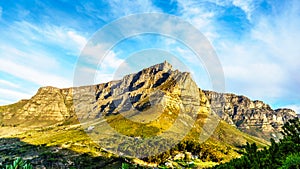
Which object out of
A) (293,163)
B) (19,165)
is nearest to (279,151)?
(293,163)

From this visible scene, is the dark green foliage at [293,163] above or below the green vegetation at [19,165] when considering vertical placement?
below

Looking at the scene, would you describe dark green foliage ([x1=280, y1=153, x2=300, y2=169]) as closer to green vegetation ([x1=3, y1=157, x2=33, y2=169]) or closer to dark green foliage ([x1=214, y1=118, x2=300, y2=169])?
dark green foliage ([x1=214, y1=118, x2=300, y2=169])

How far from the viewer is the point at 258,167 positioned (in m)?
19.5

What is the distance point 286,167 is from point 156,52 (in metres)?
26.7

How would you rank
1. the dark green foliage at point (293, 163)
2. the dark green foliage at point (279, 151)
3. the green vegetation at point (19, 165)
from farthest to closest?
the dark green foliage at point (279, 151), the dark green foliage at point (293, 163), the green vegetation at point (19, 165)

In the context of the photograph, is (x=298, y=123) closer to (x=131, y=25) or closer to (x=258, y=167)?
(x=258, y=167)

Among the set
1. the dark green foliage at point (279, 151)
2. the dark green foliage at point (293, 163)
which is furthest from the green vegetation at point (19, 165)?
the dark green foliage at point (279, 151)

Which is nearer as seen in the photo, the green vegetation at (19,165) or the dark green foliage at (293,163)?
the green vegetation at (19,165)

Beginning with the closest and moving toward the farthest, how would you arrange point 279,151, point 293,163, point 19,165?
point 19,165, point 293,163, point 279,151

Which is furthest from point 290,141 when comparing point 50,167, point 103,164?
point 50,167

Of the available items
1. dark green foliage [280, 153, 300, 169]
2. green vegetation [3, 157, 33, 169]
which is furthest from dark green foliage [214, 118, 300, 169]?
green vegetation [3, 157, 33, 169]

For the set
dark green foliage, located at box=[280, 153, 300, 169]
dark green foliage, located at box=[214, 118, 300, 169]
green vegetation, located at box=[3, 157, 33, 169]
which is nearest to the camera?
green vegetation, located at box=[3, 157, 33, 169]

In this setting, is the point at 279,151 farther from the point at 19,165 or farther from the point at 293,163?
the point at 19,165

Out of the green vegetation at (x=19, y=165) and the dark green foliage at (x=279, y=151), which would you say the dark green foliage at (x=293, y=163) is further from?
the green vegetation at (x=19, y=165)
